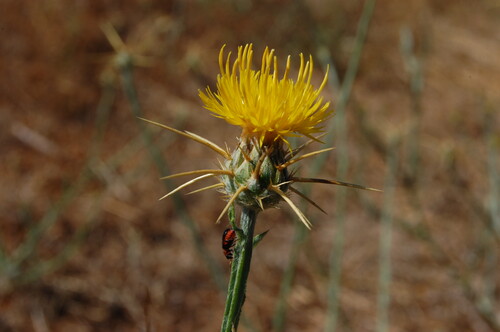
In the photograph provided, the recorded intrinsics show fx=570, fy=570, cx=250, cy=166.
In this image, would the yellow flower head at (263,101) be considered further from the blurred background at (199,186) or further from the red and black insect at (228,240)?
the blurred background at (199,186)

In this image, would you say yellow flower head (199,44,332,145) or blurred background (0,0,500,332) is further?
blurred background (0,0,500,332)

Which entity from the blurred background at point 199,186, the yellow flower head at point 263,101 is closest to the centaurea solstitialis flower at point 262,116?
the yellow flower head at point 263,101

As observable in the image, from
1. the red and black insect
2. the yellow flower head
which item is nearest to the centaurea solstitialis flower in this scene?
the yellow flower head

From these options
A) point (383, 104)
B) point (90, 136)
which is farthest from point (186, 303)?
point (383, 104)

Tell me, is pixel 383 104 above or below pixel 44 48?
above

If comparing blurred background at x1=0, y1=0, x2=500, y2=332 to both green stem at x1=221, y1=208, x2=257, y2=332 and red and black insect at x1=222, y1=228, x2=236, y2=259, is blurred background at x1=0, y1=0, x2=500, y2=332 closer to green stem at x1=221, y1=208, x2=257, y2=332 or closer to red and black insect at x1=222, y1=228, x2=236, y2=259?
red and black insect at x1=222, y1=228, x2=236, y2=259

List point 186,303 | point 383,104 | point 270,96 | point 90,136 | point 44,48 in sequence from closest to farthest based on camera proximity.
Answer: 1. point 270,96
2. point 186,303
3. point 90,136
4. point 44,48
5. point 383,104

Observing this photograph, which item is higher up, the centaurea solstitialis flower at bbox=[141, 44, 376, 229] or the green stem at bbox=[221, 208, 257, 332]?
the centaurea solstitialis flower at bbox=[141, 44, 376, 229]

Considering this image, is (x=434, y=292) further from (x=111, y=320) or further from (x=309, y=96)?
(x=309, y=96)

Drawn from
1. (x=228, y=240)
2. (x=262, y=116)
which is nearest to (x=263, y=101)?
(x=262, y=116)
